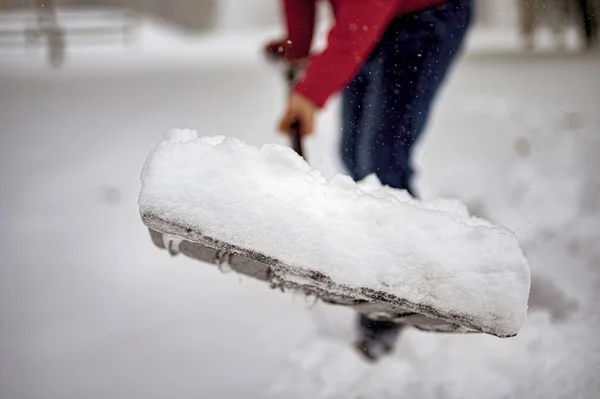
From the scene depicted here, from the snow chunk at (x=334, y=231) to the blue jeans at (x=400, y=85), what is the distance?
46 centimetres

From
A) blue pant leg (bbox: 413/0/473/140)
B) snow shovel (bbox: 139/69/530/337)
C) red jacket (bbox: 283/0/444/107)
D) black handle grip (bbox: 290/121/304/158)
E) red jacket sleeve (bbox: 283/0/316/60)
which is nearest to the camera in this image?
snow shovel (bbox: 139/69/530/337)

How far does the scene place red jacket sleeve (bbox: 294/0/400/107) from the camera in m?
1.12

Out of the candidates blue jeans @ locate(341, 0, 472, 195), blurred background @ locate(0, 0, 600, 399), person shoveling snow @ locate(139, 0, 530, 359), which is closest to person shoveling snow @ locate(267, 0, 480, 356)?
blue jeans @ locate(341, 0, 472, 195)

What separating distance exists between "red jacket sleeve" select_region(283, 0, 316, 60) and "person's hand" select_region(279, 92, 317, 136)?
1.12 ft

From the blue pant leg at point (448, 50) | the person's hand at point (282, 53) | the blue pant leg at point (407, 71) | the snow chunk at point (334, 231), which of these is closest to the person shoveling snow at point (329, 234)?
the snow chunk at point (334, 231)

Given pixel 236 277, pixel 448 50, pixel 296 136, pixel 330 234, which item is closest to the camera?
pixel 330 234

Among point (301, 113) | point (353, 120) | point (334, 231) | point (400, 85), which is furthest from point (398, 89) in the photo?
point (334, 231)

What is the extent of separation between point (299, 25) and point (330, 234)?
2.76 feet

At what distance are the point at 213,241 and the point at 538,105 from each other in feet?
11.2

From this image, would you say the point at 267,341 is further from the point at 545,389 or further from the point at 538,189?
the point at 538,189

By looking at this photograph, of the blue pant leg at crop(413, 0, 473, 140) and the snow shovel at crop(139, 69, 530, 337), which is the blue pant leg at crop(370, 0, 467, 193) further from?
the snow shovel at crop(139, 69, 530, 337)

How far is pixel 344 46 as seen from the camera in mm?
1138

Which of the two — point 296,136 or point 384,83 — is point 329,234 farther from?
point 384,83

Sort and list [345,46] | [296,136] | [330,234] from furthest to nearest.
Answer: [296,136] < [345,46] < [330,234]
